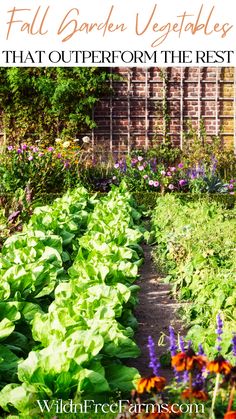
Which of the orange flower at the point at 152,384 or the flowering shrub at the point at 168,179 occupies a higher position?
the orange flower at the point at 152,384

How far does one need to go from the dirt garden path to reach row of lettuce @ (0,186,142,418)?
0.21m

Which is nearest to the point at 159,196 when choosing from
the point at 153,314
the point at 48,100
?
the point at 48,100

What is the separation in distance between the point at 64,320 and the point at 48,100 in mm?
11093

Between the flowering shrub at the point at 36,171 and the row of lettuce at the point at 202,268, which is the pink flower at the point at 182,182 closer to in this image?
the flowering shrub at the point at 36,171

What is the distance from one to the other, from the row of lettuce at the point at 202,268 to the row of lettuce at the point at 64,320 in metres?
0.37

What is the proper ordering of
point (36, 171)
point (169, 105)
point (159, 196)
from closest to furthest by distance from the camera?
1. point (159, 196)
2. point (36, 171)
3. point (169, 105)

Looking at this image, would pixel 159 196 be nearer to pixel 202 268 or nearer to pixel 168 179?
pixel 168 179

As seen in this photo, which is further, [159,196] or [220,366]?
[159,196]

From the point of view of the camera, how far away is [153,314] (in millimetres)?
4750

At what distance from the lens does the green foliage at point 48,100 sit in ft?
44.8

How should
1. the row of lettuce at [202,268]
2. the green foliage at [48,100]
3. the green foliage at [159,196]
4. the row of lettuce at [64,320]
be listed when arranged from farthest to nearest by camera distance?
1. the green foliage at [48,100]
2. the green foliage at [159,196]
3. the row of lettuce at [202,268]
4. the row of lettuce at [64,320]

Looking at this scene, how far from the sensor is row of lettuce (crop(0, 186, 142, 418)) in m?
2.73

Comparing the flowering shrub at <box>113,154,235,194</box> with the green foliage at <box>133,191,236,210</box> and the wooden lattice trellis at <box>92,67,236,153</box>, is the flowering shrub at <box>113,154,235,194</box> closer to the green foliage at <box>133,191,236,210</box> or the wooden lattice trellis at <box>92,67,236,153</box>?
the green foliage at <box>133,191,236,210</box>

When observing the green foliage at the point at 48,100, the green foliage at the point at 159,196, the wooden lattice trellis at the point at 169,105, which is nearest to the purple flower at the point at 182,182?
the green foliage at the point at 159,196
